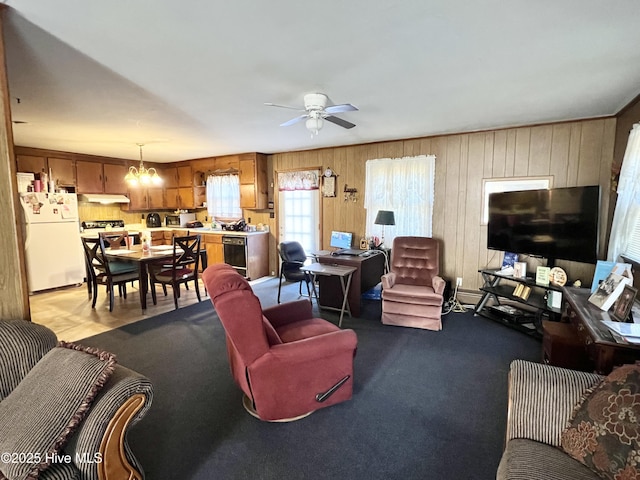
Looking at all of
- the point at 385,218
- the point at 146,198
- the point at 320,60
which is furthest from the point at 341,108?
the point at 146,198

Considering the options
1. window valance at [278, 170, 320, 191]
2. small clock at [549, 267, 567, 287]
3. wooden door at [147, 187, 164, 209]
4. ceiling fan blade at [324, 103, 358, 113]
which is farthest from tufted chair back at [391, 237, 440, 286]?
wooden door at [147, 187, 164, 209]

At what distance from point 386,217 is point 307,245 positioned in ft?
6.24

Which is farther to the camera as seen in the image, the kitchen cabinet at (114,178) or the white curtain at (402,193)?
the kitchen cabinet at (114,178)

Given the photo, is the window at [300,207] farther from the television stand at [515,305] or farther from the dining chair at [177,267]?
the television stand at [515,305]

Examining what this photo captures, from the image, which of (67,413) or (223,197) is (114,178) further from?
(67,413)

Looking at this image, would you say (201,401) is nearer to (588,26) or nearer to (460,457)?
(460,457)

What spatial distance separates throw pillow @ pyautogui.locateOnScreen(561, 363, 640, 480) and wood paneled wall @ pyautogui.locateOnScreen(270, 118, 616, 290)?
305 centimetres

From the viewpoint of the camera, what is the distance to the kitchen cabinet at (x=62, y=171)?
5.52 meters

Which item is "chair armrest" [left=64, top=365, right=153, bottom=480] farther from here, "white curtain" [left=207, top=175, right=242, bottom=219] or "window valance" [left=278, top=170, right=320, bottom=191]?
"white curtain" [left=207, top=175, right=242, bottom=219]

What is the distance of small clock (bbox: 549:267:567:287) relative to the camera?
10.8 feet

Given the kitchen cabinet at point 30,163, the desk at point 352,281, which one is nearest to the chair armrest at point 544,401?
the desk at point 352,281

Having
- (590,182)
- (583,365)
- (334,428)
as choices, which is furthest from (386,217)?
(334,428)

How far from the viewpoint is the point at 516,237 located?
12.3 feet

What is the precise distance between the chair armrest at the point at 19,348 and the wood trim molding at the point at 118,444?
571 mm
